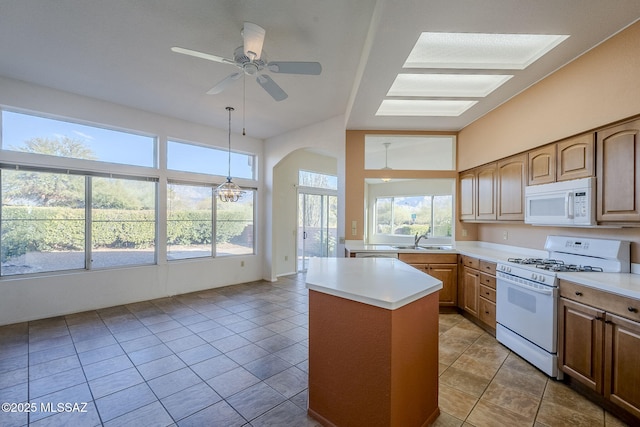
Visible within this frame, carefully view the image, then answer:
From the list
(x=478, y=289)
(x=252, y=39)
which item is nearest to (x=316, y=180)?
(x=478, y=289)

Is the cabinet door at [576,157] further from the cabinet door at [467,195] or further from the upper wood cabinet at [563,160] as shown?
the cabinet door at [467,195]

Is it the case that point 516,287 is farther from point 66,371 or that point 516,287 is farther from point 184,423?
point 66,371

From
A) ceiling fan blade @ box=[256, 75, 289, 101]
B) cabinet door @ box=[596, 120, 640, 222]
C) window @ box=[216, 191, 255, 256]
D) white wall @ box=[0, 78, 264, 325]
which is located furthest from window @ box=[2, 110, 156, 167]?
cabinet door @ box=[596, 120, 640, 222]

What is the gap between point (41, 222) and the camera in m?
3.66

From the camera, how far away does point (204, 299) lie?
15.0ft

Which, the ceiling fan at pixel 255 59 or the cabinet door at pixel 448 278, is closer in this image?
the ceiling fan at pixel 255 59

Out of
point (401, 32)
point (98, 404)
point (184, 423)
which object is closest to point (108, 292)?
point (98, 404)

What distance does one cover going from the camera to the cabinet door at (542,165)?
2781 millimetres

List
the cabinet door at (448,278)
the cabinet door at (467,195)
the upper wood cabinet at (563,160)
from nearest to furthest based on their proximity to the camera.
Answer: the upper wood cabinet at (563,160)
the cabinet door at (448,278)
the cabinet door at (467,195)

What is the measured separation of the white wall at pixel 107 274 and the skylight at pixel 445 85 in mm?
3625

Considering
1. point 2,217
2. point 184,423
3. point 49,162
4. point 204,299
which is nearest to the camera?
point 184,423

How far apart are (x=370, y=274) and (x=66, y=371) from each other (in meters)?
2.85

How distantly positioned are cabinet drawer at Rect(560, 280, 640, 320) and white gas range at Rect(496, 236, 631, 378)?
9cm
